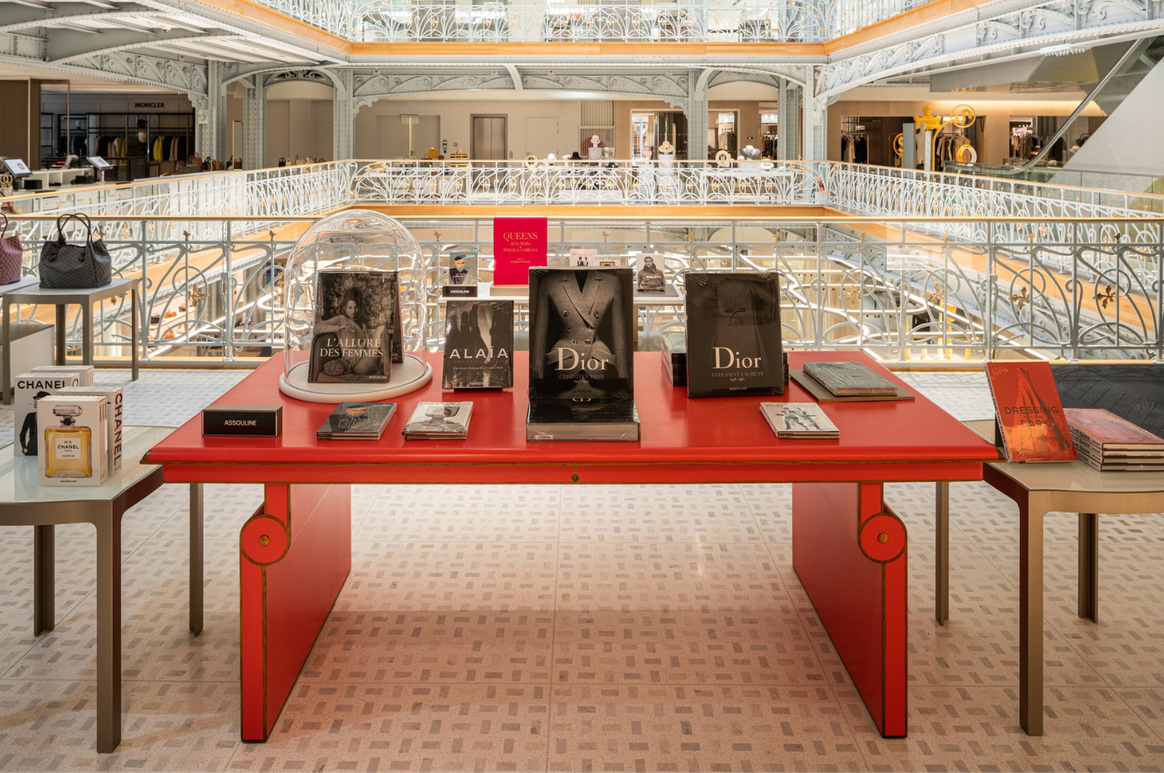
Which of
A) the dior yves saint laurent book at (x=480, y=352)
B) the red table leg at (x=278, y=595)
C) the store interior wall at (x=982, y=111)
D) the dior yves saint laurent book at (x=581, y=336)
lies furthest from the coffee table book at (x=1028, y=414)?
the store interior wall at (x=982, y=111)

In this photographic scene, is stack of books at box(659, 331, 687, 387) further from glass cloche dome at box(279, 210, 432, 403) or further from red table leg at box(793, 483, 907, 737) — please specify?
glass cloche dome at box(279, 210, 432, 403)

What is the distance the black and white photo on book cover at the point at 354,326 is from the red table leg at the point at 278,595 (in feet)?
1.08

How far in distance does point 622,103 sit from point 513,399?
68.8 ft

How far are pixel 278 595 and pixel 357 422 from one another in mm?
465

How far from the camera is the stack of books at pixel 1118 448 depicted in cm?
238

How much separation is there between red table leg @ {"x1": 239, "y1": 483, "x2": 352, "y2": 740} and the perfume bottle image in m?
0.40

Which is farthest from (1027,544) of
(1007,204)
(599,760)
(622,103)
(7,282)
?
(622,103)

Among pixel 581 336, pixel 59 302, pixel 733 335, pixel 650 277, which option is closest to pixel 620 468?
pixel 581 336

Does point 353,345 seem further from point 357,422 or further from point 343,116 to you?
point 343,116

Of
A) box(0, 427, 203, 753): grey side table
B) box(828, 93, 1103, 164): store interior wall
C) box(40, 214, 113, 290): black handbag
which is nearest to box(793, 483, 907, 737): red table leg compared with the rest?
box(0, 427, 203, 753): grey side table

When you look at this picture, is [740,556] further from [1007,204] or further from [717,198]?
[717,198]

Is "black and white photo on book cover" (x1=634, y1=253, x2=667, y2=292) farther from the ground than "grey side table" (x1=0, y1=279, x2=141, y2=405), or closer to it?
farther from the ground

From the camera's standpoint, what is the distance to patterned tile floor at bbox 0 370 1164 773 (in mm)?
2184

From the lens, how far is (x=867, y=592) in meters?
2.34
